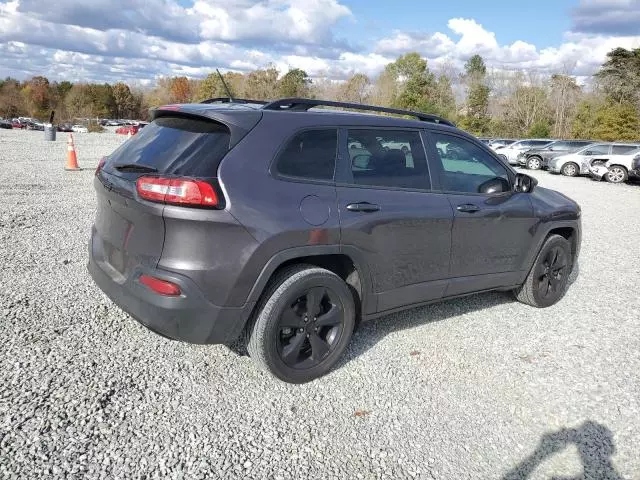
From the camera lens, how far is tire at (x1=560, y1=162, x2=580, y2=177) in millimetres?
22891

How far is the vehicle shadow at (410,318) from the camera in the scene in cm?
405

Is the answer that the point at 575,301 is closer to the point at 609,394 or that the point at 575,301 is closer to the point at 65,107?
the point at 609,394

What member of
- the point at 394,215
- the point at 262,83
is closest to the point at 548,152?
the point at 394,215

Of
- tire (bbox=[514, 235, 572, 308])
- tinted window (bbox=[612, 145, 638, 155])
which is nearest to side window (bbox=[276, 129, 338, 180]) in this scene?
tire (bbox=[514, 235, 572, 308])

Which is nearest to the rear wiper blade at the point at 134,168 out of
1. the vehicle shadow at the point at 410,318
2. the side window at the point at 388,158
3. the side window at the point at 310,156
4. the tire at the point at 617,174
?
the side window at the point at 310,156

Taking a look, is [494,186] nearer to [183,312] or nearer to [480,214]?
[480,214]

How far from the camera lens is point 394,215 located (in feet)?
11.9

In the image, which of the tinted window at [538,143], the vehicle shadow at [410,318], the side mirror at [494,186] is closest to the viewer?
the vehicle shadow at [410,318]

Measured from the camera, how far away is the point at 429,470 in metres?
2.71

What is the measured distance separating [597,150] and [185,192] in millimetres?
23635

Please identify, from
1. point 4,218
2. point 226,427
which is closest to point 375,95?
point 4,218

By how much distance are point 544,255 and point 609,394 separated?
66.9 inches

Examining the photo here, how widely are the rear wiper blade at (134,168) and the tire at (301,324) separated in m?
1.02

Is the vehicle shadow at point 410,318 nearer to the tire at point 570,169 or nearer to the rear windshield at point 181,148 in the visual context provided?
the rear windshield at point 181,148
